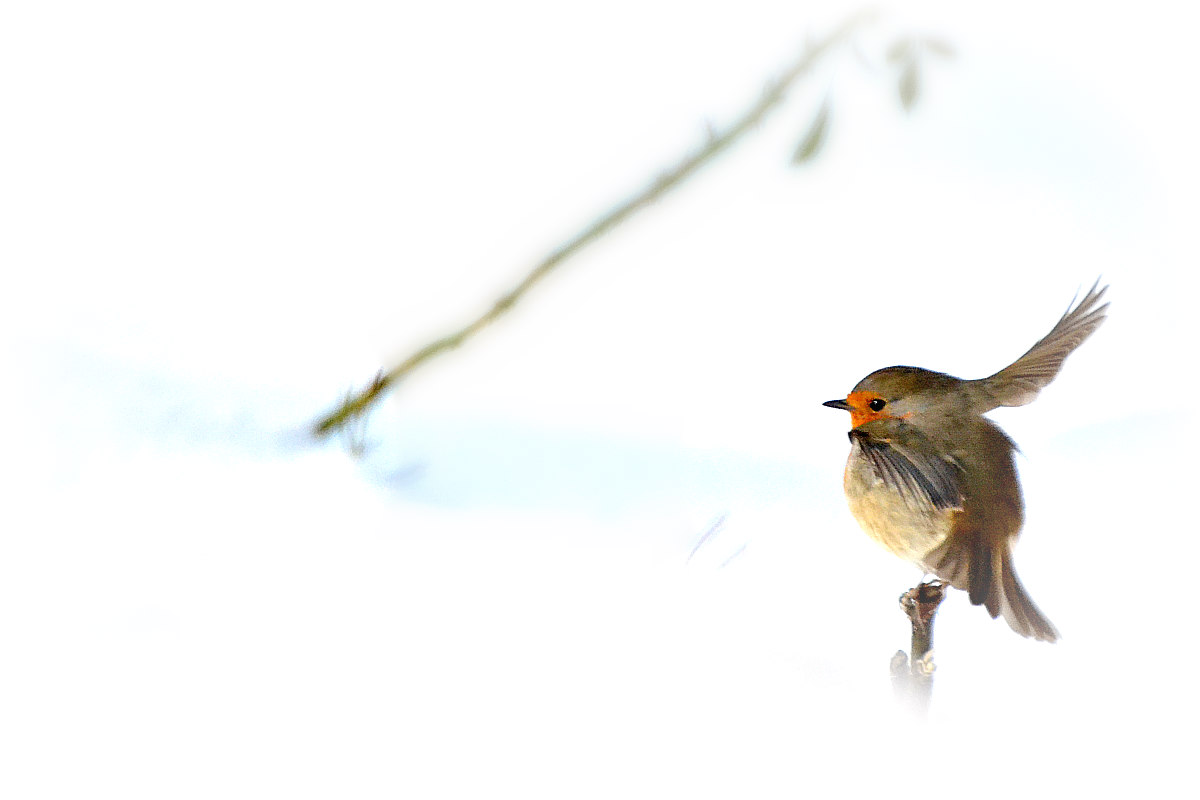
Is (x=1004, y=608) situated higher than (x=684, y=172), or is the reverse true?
(x=684, y=172)

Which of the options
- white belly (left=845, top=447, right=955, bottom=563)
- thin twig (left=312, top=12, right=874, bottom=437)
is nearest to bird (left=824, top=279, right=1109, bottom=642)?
white belly (left=845, top=447, right=955, bottom=563)

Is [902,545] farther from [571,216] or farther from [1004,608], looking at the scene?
[571,216]

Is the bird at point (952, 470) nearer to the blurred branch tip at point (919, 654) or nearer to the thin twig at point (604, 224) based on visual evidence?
the blurred branch tip at point (919, 654)

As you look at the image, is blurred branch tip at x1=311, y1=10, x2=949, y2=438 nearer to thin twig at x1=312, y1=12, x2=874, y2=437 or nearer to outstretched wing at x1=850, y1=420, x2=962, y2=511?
thin twig at x1=312, y1=12, x2=874, y2=437

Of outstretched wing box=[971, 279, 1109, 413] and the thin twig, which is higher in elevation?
the thin twig

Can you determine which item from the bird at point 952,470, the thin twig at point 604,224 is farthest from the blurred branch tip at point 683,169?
the bird at point 952,470

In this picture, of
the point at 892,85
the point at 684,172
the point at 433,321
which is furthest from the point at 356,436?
the point at 892,85
